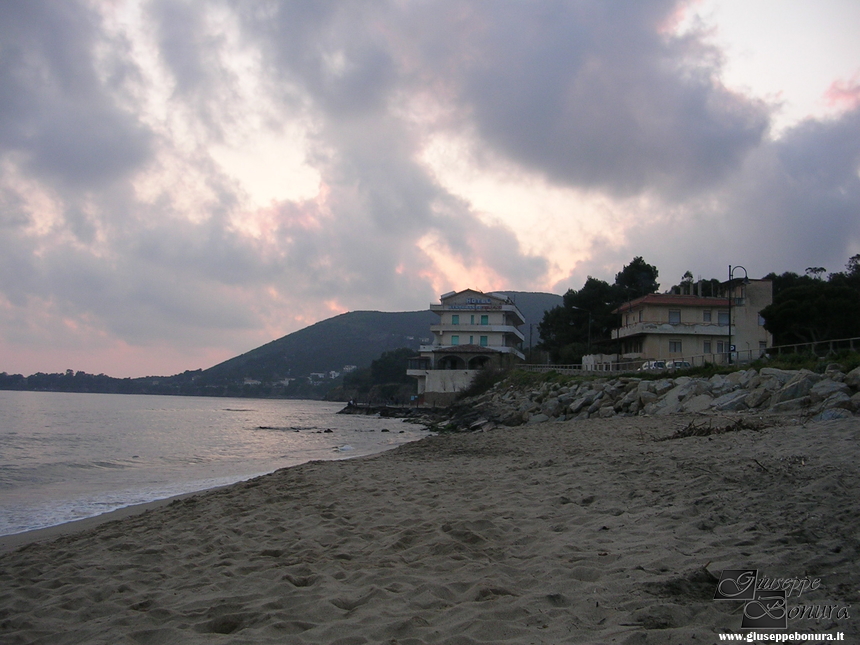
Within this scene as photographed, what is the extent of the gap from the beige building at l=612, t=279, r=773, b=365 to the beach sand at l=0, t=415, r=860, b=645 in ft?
135

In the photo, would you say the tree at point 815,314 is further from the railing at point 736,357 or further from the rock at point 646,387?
the rock at point 646,387

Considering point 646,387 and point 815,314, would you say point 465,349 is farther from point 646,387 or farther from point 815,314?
point 646,387

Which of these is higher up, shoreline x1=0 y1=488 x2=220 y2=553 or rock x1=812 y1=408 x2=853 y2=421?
rock x1=812 y1=408 x2=853 y2=421

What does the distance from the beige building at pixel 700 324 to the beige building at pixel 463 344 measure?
20276 mm

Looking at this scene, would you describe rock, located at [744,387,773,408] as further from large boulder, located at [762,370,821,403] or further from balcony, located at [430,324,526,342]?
balcony, located at [430,324,526,342]

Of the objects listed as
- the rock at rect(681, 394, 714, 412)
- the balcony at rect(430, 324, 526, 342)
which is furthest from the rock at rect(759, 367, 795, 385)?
the balcony at rect(430, 324, 526, 342)

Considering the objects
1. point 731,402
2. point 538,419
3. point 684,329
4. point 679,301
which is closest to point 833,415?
point 731,402

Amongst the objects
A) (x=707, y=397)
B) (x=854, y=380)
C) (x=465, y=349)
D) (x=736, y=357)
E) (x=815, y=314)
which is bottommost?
(x=707, y=397)

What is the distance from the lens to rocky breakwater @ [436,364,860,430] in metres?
14.8

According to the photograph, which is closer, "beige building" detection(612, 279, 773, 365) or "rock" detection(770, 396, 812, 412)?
"rock" detection(770, 396, 812, 412)

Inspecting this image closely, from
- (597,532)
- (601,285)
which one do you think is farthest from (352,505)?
(601,285)

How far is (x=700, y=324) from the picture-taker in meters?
49.1

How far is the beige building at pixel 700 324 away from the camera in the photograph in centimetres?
4897

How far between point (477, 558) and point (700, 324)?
4877 cm
